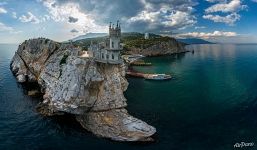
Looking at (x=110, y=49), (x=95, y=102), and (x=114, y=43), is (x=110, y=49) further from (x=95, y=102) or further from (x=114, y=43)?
(x=95, y=102)

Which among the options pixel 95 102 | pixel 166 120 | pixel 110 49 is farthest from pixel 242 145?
pixel 110 49

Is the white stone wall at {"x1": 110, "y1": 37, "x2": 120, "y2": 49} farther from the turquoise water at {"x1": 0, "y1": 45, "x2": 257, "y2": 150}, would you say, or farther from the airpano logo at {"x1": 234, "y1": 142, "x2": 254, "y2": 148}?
the airpano logo at {"x1": 234, "y1": 142, "x2": 254, "y2": 148}

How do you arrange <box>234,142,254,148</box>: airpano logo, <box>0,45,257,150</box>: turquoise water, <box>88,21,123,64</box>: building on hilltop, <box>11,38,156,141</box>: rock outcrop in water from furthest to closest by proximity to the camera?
<box>88,21,123,64</box>: building on hilltop < <box>11,38,156,141</box>: rock outcrop in water < <box>0,45,257,150</box>: turquoise water < <box>234,142,254,148</box>: airpano logo

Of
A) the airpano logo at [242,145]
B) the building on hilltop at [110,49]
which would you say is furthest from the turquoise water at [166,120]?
the building on hilltop at [110,49]

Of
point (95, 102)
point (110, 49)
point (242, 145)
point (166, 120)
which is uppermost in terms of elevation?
point (110, 49)

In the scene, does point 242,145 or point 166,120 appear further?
point 166,120

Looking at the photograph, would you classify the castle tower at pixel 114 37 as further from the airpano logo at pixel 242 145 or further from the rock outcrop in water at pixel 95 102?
the airpano logo at pixel 242 145

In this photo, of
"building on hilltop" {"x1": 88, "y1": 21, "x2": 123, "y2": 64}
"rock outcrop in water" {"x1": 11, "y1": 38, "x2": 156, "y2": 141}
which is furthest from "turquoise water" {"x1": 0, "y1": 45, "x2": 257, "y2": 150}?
"building on hilltop" {"x1": 88, "y1": 21, "x2": 123, "y2": 64}

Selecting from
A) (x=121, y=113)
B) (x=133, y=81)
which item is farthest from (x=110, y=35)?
(x=133, y=81)

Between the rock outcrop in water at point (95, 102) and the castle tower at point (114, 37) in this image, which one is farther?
the castle tower at point (114, 37)

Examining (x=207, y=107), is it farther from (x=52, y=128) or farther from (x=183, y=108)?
(x=52, y=128)

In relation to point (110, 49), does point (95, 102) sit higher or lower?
lower

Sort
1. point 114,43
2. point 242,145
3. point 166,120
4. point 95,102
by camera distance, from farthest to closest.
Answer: point 114,43 → point 166,120 → point 95,102 → point 242,145
